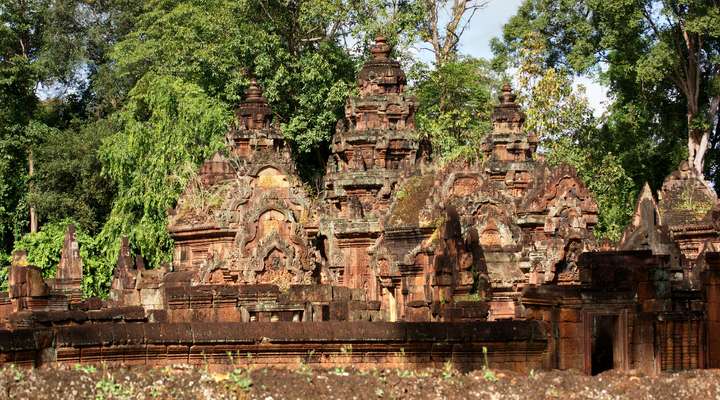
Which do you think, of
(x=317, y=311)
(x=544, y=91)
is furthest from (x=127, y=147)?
(x=317, y=311)

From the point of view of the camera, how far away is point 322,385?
10.5m

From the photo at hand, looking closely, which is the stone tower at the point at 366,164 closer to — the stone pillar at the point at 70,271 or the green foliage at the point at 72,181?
the stone pillar at the point at 70,271

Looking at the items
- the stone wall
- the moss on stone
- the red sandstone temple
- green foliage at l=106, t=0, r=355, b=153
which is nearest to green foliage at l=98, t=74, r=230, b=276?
green foliage at l=106, t=0, r=355, b=153

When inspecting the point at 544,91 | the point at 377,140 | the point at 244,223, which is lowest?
the point at 244,223

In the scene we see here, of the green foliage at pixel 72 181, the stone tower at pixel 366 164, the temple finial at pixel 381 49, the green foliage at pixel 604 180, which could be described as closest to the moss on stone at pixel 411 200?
the stone tower at pixel 366 164

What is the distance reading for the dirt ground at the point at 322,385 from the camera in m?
10.2

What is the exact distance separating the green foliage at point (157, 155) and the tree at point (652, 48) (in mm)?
10971

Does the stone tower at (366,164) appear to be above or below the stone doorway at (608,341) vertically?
above

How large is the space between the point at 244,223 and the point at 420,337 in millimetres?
13386

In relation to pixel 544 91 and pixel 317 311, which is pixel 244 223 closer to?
pixel 317 311

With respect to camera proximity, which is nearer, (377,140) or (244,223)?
(244,223)

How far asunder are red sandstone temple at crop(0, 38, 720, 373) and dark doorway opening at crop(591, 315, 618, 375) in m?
0.02

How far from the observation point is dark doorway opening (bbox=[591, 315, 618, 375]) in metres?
14.5

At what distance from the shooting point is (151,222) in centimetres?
4262
